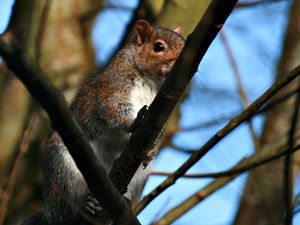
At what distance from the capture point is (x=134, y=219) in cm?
255

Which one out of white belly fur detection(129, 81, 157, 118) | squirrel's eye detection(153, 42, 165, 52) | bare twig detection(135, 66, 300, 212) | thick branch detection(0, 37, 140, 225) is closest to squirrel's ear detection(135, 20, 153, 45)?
Result: squirrel's eye detection(153, 42, 165, 52)

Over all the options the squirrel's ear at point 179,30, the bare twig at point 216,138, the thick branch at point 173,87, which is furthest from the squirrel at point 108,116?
the thick branch at point 173,87

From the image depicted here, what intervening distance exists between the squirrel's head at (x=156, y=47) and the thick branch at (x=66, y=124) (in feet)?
4.73

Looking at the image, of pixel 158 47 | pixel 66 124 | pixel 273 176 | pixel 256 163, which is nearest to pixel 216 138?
pixel 256 163

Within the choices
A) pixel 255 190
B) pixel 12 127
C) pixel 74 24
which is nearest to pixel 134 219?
pixel 12 127

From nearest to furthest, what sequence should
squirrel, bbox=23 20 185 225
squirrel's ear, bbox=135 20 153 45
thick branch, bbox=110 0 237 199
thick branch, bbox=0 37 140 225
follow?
thick branch, bbox=0 37 140 225, thick branch, bbox=110 0 237 199, squirrel, bbox=23 20 185 225, squirrel's ear, bbox=135 20 153 45

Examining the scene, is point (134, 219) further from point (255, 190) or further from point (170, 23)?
point (255, 190)

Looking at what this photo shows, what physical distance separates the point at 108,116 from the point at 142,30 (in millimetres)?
743

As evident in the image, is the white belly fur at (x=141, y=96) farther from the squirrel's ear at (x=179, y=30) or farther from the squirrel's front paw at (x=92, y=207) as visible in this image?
the squirrel's front paw at (x=92, y=207)

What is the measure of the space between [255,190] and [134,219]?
301 centimetres

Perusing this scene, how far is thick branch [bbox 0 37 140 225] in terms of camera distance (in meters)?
1.84

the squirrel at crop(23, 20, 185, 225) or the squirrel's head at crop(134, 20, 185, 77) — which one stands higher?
the squirrel's head at crop(134, 20, 185, 77)

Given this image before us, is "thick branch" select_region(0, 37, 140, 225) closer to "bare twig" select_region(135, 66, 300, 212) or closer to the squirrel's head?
"bare twig" select_region(135, 66, 300, 212)

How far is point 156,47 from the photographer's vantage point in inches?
157
